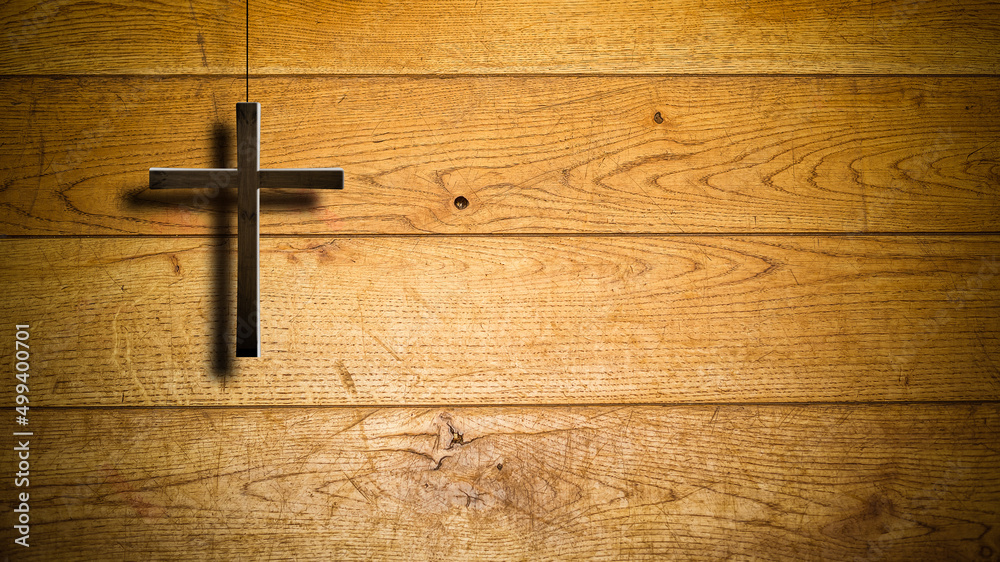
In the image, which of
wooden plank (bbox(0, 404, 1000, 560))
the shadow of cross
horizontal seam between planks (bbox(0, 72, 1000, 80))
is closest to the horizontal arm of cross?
the shadow of cross

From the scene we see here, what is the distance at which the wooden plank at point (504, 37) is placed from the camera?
0.79 metres

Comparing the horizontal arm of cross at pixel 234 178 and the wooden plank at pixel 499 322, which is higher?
the horizontal arm of cross at pixel 234 178

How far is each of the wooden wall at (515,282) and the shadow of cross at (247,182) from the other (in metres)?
0.06

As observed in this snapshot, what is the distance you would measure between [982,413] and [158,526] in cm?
116

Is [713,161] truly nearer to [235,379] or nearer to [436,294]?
[436,294]

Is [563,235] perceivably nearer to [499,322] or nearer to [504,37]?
[499,322]

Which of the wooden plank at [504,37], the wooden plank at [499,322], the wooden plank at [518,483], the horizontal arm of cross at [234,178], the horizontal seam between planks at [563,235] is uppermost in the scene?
the wooden plank at [504,37]

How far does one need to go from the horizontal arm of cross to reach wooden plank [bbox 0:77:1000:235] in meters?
0.06

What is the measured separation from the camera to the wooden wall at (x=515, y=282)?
766 millimetres

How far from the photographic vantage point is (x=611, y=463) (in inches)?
30.5

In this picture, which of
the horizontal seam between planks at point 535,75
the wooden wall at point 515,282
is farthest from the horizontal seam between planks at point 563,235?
the horizontal seam between planks at point 535,75

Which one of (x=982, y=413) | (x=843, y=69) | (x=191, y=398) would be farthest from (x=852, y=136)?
(x=191, y=398)

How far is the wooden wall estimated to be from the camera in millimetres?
766

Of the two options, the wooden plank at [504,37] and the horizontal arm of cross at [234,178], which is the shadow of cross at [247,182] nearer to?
the horizontal arm of cross at [234,178]
